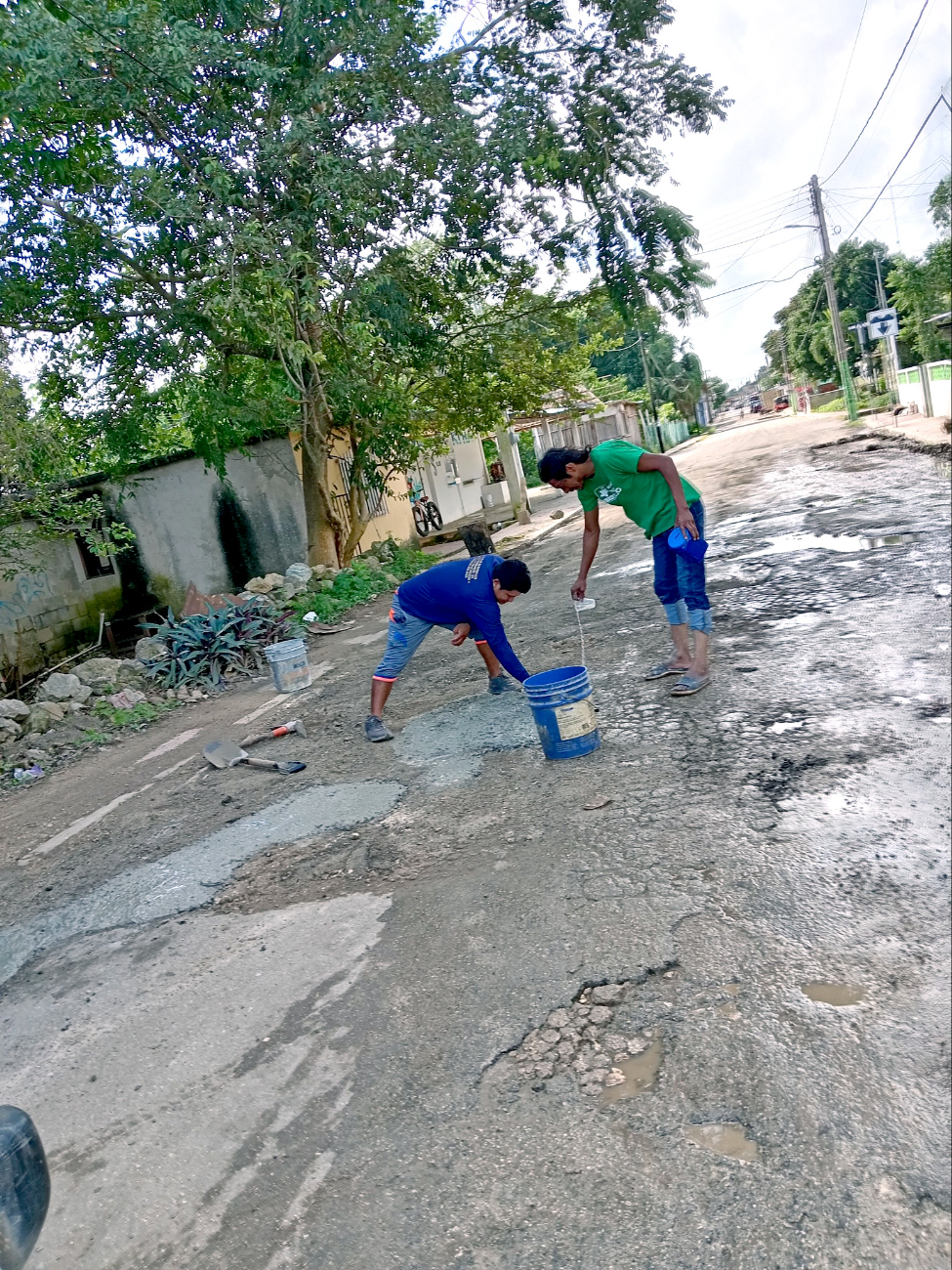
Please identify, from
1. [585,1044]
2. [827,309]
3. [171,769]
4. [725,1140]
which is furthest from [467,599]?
[827,309]

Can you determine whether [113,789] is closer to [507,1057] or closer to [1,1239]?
[507,1057]

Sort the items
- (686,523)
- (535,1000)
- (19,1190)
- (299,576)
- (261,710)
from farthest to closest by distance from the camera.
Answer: (299,576), (261,710), (686,523), (535,1000), (19,1190)

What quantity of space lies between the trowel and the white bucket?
1.39 m

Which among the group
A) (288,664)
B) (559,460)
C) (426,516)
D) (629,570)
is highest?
(559,460)

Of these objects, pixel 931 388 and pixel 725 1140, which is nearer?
pixel 725 1140

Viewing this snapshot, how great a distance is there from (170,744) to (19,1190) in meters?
6.38

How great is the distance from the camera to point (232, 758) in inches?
243

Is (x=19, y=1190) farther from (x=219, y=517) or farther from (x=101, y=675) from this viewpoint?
(x=219, y=517)

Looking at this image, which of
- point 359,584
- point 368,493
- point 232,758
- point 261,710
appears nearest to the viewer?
point 232,758

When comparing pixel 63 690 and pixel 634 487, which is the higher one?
pixel 634 487

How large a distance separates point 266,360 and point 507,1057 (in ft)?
38.6

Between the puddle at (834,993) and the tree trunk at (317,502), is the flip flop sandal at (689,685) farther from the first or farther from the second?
the tree trunk at (317,502)

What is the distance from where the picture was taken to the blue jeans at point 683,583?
502 cm

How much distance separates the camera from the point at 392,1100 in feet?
8.02
